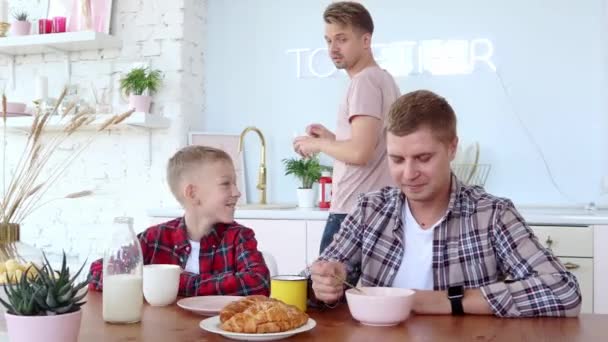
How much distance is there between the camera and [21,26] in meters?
3.66

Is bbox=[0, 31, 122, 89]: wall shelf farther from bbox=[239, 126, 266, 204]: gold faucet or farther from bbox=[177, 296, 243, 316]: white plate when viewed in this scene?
bbox=[177, 296, 243, 316]: white plate

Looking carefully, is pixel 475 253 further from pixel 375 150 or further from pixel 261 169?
pixel 261 169

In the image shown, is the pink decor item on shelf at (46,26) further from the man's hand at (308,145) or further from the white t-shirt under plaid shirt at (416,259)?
the white t-shirt under plaid shirt at (416,259)

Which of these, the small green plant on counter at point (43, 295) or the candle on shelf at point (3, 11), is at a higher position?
the candle on shelf at point (3, 11)

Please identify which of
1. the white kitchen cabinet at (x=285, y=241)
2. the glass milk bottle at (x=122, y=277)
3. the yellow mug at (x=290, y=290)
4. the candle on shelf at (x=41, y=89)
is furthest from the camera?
the candle on shelf at (x=41, y=89)

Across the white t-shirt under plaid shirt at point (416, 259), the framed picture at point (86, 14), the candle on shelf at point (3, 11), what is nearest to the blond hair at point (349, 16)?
the white t-shirt under plaid shirt at point (416, 259)

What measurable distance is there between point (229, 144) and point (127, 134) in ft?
1.76

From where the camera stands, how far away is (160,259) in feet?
5.85

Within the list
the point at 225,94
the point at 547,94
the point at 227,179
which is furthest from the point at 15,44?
the point at 547,94

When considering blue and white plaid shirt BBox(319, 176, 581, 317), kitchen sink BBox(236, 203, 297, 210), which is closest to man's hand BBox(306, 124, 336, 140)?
blue and white plaid shirt BBox(319, 176, 581, 317)

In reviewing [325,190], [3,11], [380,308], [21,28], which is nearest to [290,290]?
[380,308]

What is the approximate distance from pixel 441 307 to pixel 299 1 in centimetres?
251

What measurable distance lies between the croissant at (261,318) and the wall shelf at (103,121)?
2.31 meters

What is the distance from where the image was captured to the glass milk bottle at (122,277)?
125cm
